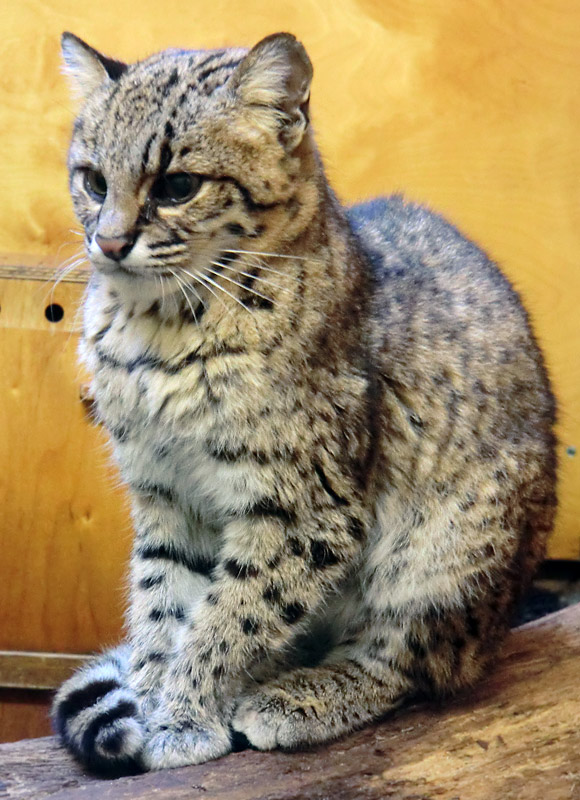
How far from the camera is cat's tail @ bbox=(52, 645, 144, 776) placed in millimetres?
2299

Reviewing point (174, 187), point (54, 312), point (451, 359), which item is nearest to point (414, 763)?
point (451, 359)

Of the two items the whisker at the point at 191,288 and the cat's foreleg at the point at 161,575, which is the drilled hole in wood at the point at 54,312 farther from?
the whisker at the point at 191,288

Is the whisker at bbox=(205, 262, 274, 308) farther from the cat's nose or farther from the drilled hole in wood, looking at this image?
the drilled hole in wood

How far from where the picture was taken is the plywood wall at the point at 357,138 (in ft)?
11.0

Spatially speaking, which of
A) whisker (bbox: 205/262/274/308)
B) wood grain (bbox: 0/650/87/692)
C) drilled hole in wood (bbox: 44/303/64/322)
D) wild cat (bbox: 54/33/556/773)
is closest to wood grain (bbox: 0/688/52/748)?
wood grain (bbox: 0/650/87/692)

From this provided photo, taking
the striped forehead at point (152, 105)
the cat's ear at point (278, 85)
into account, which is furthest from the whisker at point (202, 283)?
the cat's ear at point (278, 85)

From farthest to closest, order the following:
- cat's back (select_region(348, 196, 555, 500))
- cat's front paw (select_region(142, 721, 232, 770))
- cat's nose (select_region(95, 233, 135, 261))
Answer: cat's back (select_region(348, 196, 555, 500)) < cat's front paw (select_region(142, 721, 232, 770)) < cat's nose (select_region(95, 233, 135, 261))

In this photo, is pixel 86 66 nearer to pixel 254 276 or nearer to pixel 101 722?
pixel 254 276

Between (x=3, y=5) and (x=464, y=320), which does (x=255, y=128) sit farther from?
(x=3, y=5)

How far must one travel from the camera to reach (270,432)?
2246 millimetres

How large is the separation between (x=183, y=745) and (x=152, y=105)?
4.84 feet

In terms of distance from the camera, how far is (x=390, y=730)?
2.44 m

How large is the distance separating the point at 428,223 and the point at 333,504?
98 cm

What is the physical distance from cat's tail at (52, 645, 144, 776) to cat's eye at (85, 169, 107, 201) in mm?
1220
